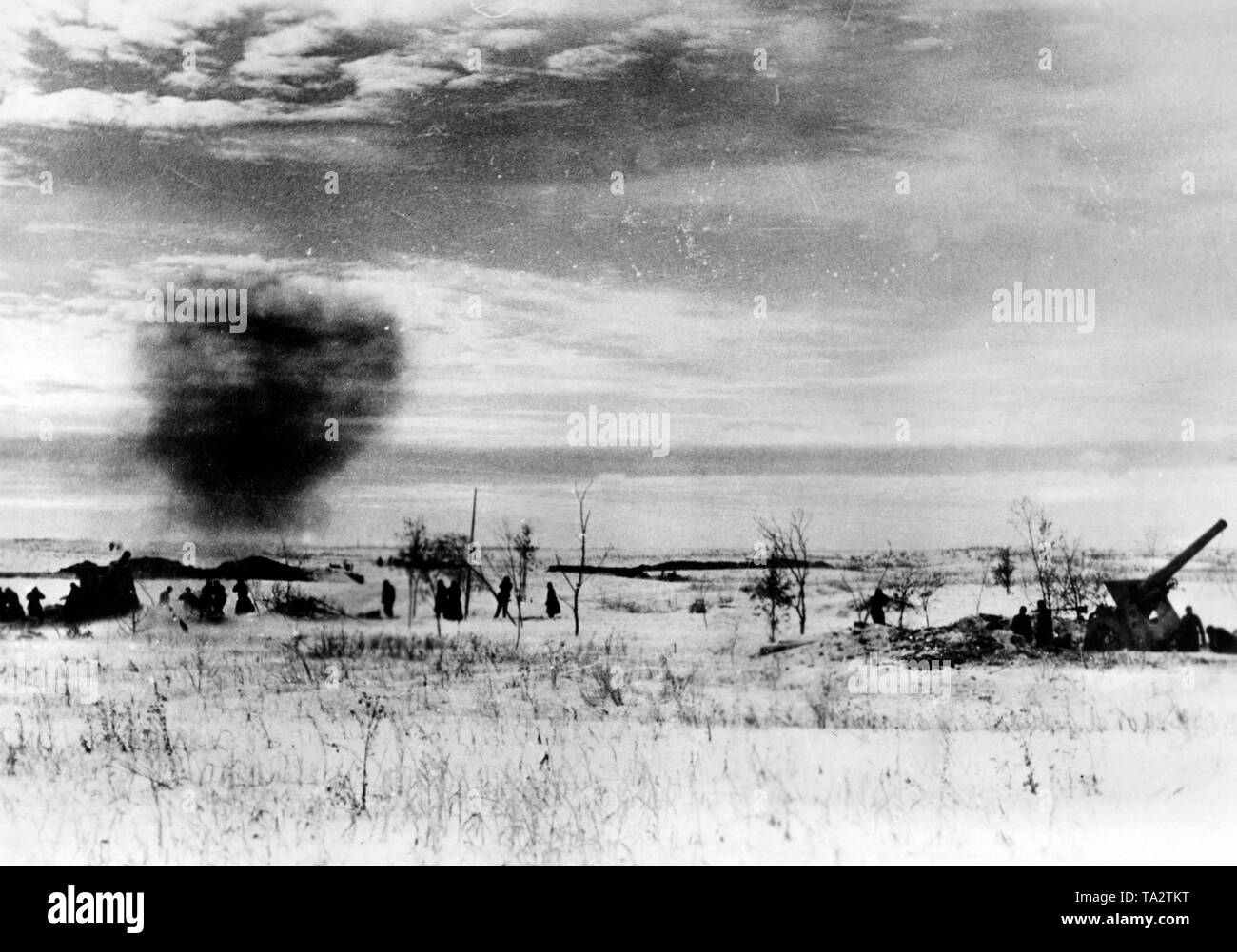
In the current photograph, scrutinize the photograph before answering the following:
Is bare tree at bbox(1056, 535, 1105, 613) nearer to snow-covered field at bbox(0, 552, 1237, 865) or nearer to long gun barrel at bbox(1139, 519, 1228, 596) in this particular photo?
snow-covered field at bbox(0, 552, 1237, 865)

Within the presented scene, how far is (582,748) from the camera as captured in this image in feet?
31.5

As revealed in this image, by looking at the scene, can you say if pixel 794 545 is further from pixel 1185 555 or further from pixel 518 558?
pixel 1185 555

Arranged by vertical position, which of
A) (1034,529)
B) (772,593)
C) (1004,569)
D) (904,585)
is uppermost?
(1034,529)

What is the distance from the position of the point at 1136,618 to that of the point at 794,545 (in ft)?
14.4

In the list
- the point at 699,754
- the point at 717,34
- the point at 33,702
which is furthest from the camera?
the point at 717,34

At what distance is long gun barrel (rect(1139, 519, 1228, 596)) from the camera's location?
1132cm

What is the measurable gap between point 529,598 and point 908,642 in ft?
17.3

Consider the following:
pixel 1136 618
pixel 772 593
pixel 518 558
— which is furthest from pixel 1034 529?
pixel 518 558

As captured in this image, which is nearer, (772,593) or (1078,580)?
(1078,580)

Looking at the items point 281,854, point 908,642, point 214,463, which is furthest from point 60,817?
point 908,642

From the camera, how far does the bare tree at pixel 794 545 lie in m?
12.6

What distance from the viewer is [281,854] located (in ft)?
26.1

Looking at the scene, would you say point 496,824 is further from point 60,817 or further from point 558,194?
point 558,194
